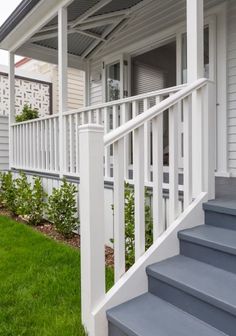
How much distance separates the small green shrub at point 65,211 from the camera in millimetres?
3887

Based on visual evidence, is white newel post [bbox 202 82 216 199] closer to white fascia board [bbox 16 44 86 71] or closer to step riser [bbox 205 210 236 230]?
step riser [bbox 205 210 236 230]

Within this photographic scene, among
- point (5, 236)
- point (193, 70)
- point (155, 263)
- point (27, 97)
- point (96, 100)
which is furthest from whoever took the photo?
point (27, 97)

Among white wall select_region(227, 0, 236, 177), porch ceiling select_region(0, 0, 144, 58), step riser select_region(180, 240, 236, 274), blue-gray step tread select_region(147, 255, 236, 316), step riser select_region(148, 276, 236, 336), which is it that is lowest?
step riser select_region(148, 276, 236, 336)

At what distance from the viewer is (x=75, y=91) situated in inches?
378

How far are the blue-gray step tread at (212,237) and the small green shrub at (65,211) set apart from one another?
1.90 meters

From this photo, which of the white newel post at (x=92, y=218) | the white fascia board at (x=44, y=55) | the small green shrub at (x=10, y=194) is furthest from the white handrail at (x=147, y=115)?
the white fascia board at (x=44, y=55)

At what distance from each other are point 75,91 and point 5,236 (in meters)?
6.52

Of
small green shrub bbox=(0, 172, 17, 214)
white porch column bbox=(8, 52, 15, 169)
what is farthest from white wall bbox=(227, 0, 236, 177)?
white porch column bbox=(8, 52, 15, 169)

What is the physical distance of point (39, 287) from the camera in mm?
2523

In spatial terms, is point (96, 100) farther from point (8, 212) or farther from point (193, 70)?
point (193, 70)

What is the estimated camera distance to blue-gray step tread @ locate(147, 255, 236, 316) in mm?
1675

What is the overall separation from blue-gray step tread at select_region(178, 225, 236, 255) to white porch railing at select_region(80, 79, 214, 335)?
7.1 inches

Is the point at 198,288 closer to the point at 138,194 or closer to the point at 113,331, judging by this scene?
the point at 113,331

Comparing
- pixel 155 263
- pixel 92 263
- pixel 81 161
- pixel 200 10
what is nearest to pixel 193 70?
pixel 200 10
